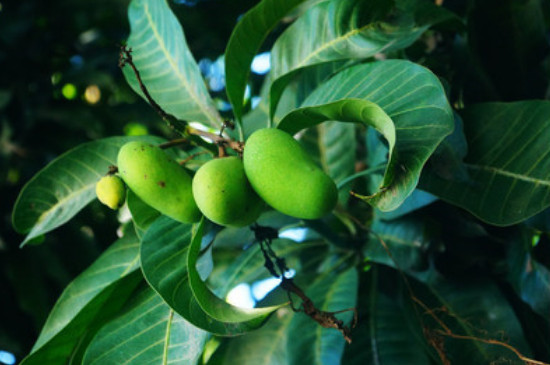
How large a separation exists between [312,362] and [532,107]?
1.73 feet

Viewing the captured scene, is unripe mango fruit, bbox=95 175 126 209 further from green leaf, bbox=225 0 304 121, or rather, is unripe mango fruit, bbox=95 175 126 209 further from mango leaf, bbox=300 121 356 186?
mango leaf, bbox=300 121 356 186

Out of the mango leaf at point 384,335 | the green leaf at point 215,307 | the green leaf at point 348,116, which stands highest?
the green leaf at point 348,116

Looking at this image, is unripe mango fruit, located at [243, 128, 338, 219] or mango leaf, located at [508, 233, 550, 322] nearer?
unripe mango fruit, located at [243, 128, 338, 219]

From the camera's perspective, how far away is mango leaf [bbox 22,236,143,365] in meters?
0.85

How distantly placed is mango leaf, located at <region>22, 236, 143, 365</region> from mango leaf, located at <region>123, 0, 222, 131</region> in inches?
9.8

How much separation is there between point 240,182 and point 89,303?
14.1 inches

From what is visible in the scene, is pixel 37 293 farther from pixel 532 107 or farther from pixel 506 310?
pixel 532 107

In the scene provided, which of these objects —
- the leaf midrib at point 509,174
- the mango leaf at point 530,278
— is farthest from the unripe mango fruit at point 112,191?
the mango leaf at point 530,278

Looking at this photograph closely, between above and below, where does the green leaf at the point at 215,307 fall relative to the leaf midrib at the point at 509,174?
above

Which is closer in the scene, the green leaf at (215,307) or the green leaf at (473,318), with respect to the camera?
the green leaf at (215,307)

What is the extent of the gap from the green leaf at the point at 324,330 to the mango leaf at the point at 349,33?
0.35 m

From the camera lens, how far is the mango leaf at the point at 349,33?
0.85 m

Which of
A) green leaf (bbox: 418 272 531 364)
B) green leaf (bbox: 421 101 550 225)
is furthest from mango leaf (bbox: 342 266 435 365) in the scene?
green leaf (bbox: 421 101 550 225)

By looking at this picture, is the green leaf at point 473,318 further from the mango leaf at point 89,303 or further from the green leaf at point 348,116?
the mango leaf at point 89,303
